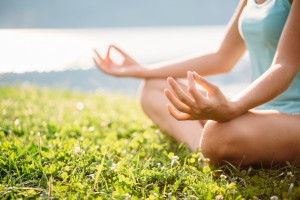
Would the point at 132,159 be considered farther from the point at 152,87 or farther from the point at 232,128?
the point at 152,87

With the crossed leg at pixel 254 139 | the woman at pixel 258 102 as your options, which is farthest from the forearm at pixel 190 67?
the crossed leg at pixel 254 139

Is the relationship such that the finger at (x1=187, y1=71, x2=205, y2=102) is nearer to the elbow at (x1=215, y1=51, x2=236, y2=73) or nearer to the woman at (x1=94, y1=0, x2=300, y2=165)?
the woman at (x1=94, y1=0, x2=300, y2=165)

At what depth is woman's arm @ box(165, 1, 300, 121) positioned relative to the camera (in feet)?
7.65

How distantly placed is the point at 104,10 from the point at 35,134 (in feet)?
220

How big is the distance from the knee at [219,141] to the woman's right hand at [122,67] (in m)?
1.24

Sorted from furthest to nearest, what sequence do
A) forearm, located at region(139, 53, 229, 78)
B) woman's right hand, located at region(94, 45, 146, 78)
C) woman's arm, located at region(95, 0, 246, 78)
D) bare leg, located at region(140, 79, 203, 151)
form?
1. woman's right hand, located at region(94, 45, 146, 78)
2. forearm, located at region(139, 53, 229, 78)
3. woman's arm, located at region(95, 0, 246, 78)
4. bare leg, located at region(140, 79, 203, 151)

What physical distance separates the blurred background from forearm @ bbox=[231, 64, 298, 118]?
2.76 m

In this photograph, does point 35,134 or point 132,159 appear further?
point 35,134

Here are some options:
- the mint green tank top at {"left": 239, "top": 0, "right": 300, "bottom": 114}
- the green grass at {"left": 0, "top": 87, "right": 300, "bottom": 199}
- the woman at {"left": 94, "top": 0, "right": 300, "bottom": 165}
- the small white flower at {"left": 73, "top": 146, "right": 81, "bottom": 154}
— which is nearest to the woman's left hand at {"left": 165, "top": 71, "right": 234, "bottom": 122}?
the woman at {"left": 94, "top": 0, "right": 300, "bottom": 165}

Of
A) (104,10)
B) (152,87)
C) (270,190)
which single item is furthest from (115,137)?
(104,10)

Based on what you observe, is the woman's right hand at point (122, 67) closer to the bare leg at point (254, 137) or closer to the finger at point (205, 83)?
the bare leg at point (254, 137)

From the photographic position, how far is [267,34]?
2.84 meters

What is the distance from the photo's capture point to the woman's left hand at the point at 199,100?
89.4 inches

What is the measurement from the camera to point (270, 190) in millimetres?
2463
